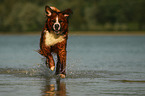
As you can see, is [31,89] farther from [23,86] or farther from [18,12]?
[18,12]

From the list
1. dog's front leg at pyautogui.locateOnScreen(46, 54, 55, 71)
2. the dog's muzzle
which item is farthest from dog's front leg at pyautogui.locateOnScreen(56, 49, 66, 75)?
the dog's muzzle

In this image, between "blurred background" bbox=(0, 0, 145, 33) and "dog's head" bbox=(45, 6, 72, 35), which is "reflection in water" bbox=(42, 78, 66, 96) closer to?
"dog's head" bbox=(45, 6, 72, 35)

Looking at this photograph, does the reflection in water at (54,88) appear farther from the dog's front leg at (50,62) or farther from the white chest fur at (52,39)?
the white chest fur at (52,39)

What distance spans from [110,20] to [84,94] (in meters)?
92.7

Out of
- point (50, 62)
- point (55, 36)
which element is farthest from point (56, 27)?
point (50, 62)

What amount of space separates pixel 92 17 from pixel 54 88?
301 feet

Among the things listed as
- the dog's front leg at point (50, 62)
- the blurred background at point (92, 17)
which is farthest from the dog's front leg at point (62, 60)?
the blurred background at point (92, 17)

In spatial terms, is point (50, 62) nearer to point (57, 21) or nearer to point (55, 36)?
point (55, 36)

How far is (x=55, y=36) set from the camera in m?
13.6

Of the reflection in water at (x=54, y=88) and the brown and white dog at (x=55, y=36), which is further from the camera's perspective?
the brown and white dog at (x=55, y=36)

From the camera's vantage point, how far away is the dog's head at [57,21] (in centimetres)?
1327

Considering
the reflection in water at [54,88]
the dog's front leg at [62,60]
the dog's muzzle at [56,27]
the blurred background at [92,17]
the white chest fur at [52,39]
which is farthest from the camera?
the blurred background at [92,17]

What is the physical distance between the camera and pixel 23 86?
39.1 ft

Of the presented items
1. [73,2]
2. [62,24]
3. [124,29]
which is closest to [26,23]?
[73,2]
